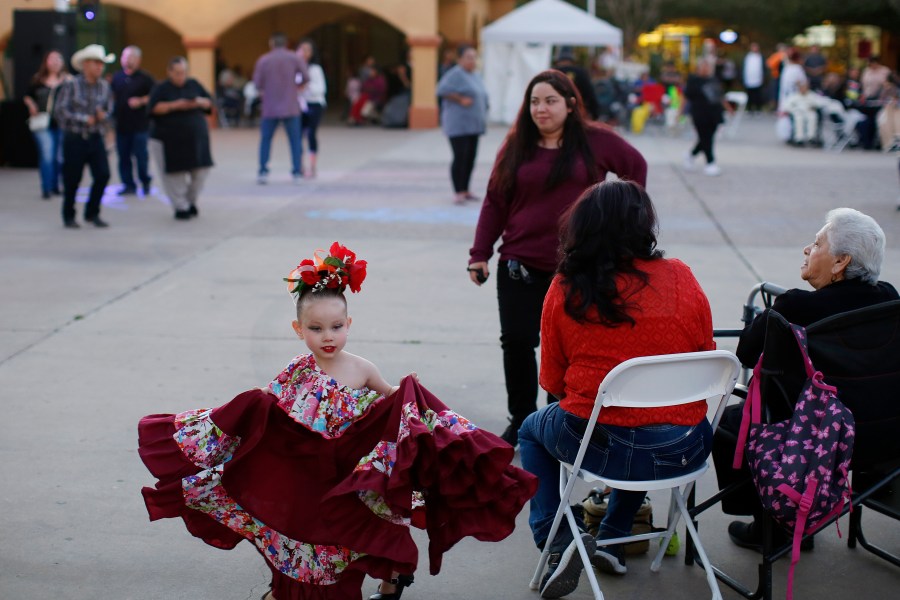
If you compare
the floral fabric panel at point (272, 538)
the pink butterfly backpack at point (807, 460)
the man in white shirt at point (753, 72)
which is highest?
the man in white shirt at point (753, 72)

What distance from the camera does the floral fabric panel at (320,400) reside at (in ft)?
10.8

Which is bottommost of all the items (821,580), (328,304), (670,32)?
(821,580)

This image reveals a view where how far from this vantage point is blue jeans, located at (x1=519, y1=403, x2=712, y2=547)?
339 centimetres

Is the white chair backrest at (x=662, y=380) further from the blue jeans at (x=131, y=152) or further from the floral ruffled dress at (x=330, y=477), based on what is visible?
the blue jeans at (x=131, y=152)

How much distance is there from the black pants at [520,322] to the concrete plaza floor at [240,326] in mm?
503

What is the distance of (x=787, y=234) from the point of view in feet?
35.8

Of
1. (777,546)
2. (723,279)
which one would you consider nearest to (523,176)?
(777,546)

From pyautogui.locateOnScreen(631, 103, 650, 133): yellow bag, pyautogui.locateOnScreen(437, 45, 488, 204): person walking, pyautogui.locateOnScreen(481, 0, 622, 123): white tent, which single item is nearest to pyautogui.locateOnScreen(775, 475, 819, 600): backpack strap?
pyautogui.locateOnScreen(437, 45, 488, 204): person walking

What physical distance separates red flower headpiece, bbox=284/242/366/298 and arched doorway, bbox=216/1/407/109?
2578cm

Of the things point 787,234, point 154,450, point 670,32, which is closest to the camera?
point 154,450

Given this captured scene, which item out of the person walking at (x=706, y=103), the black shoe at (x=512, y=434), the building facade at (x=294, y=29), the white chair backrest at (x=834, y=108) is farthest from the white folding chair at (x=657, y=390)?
the white chair backrest at (x=834, y=108)

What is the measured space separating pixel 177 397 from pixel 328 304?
2649 mm

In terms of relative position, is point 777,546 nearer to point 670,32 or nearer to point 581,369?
point 581,369

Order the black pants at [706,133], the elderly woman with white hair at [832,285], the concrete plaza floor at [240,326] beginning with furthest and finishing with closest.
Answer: the black pants at [706,133] → the concrete plaza floor at [240,326] → the elderly woman with white hair at [832,285]
